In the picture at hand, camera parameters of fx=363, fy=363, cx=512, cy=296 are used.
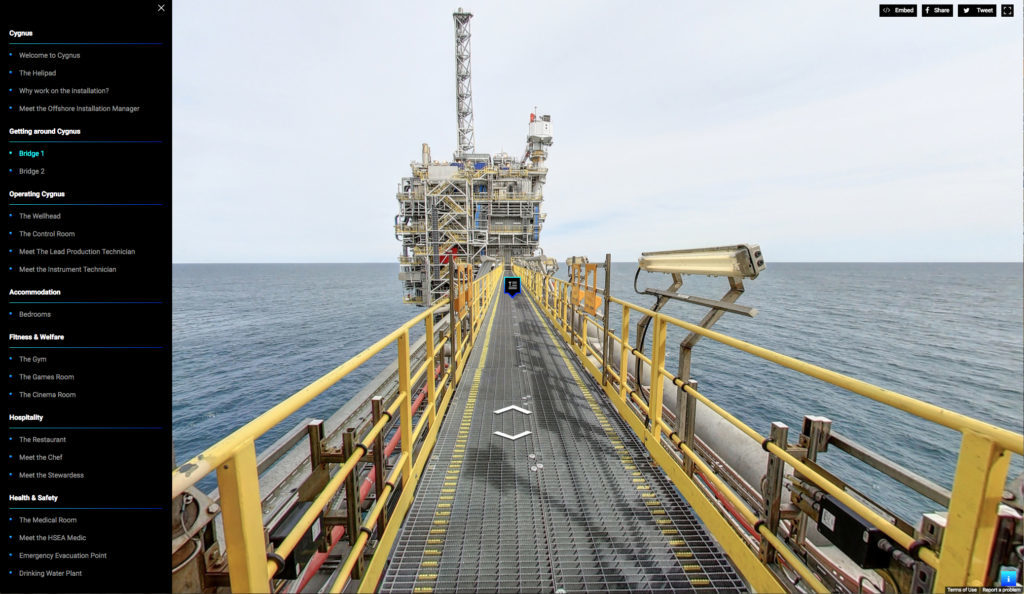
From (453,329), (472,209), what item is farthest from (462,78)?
(453,329)

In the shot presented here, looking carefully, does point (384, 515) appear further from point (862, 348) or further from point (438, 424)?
point (862, 348)

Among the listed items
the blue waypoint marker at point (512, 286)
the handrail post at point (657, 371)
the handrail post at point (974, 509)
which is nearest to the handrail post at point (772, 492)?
the handrail post at point (974, 509)

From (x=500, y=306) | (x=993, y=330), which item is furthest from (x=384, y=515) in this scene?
(x=993, y=330)

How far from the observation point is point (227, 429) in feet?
Result: 46.0

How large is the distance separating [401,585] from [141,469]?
185 cm

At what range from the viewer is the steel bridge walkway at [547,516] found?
2.67m

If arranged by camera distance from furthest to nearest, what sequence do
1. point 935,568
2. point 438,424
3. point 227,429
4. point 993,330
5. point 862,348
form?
point 993,330, point 862,348, point 227,429, point 438,424, point 935,568

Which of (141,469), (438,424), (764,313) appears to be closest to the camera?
(141,469)

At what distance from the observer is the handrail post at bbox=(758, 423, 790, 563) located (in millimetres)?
2331

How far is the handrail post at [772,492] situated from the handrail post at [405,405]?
8.84ft

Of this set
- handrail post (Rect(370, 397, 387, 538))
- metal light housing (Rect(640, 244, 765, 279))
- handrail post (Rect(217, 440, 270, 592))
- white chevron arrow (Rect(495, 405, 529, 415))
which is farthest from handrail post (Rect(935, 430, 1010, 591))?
white chevron arrow (Rect(495, 405, 529, 415))

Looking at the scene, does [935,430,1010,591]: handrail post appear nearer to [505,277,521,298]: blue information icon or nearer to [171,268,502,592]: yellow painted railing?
[171,268,502,592]: yellow painted railing

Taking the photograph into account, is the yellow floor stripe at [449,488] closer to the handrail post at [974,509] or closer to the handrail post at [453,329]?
the handrail post at [453,329]

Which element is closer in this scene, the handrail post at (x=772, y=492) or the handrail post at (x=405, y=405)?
the handrail post at (x=772, y=492)
